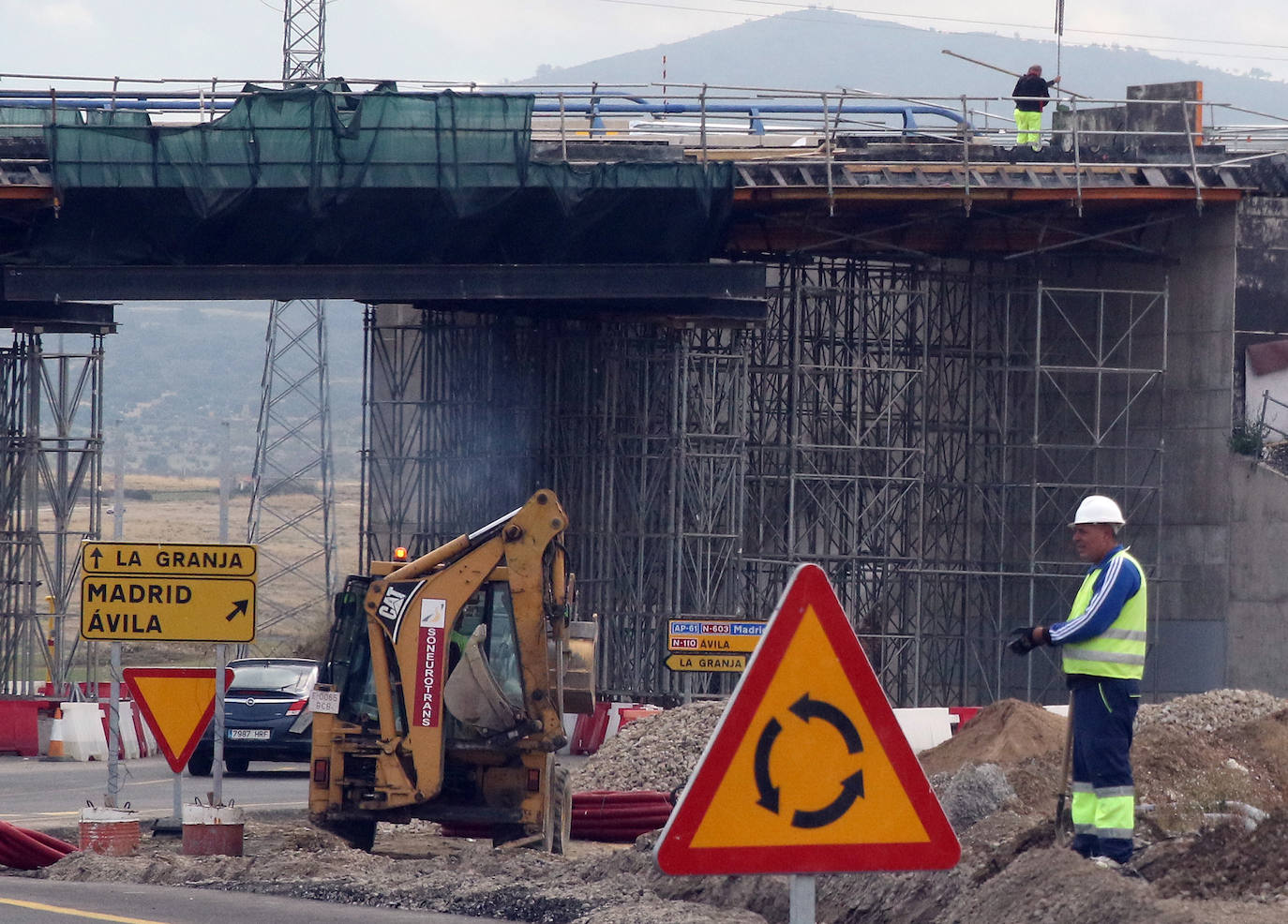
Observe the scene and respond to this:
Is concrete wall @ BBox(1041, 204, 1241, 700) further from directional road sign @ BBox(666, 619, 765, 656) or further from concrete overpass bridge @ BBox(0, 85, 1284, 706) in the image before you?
directional road sign @ BBox(666, 619, 765, 656)

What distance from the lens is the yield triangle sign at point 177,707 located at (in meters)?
12.9

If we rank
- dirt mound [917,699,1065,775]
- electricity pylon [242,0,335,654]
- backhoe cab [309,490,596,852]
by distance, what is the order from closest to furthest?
backhoe cab [309,490,596,852] < dirt mound [917,699,1065,775] < electricity pylon [242,0,335,654]

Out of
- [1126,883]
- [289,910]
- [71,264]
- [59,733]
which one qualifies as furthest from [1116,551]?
[71,264]

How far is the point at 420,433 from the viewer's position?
1264 inches

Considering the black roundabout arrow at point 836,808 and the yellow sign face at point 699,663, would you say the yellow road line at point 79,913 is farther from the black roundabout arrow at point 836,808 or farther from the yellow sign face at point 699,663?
the yellow sign face at point 699,663

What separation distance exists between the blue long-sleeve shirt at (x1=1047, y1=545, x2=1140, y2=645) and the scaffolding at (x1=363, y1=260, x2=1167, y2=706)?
20.5 meters

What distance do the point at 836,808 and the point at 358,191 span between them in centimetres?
2190

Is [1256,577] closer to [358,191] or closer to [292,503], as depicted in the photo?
[358,191]

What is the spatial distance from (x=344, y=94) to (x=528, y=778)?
15.3 metres

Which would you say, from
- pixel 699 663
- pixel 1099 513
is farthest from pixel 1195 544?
pixel 1099 513

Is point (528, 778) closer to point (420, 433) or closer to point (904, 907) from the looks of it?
point (904, 907)

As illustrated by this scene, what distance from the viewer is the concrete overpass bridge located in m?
26.1

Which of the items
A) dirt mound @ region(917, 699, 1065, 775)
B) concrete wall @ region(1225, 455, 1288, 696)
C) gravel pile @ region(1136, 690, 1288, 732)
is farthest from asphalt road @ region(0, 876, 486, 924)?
concrete wall @ region(1225, 455, 1288, 696)

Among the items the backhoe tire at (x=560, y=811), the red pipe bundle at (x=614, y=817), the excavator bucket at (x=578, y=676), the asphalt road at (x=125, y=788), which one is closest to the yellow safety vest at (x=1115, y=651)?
the excavator bucket at (x=578, y=676)
